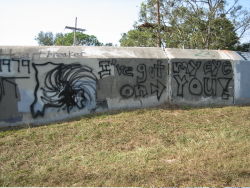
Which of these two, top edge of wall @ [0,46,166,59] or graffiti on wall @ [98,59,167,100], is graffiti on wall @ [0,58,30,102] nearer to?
top edge of wall @ [0,46,166,59]

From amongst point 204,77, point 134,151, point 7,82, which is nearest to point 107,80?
point 7,82

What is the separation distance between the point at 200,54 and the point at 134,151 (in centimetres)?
516

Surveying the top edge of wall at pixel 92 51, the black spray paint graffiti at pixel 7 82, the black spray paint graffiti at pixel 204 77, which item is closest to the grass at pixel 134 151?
the black spray paint graffiti at pixel 7 82

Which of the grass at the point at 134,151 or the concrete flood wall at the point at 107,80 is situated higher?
the concrete flood wall at the point at 107,80

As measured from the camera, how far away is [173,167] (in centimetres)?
478

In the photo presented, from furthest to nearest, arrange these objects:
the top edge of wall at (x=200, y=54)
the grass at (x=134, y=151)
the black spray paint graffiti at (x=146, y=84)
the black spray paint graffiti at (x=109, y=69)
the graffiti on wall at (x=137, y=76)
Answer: the top edge of wall at (x=200, y=54), the black spray paint graffiti at (x=146, y=84), the graffiti on wall at (x=137, y=76), the black spray paint graffiti at (x=109, y=69), the grass at (x=134, y=151)

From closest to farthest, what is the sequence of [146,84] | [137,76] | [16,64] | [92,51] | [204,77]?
[16,64]
[92,51]
[137,76]
[146,84]
[204,77]

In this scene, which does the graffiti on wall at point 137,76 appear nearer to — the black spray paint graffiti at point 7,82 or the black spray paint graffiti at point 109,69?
the black spray paint graffiti at point 109,69

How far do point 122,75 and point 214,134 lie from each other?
3.11 meters

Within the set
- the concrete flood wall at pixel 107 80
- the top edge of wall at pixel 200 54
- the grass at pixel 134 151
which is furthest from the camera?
the top edge of wall at pixel 200 54

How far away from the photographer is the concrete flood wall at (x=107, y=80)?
7371mm

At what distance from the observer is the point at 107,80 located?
27.2 ft

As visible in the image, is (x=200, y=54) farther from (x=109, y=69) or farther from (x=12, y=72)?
(x=12, y=72)

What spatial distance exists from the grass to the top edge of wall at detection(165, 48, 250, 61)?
1.92 meters
